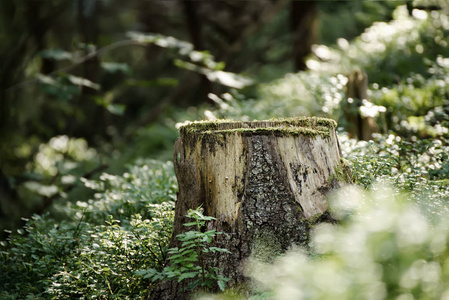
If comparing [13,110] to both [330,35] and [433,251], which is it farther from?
[330,35]

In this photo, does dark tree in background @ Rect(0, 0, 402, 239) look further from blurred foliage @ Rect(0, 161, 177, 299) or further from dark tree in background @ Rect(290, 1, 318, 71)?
blurred foliage @ Rect(0, 161, 177, 299)

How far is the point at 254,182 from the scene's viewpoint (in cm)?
290

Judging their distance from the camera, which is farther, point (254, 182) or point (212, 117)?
point (212, 117)

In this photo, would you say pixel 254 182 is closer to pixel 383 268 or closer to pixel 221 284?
pixel 221 284

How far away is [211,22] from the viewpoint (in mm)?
11430

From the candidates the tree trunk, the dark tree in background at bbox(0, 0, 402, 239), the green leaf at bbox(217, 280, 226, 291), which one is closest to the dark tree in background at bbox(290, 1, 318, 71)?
the dark tree in background at bbox(0, 0, 402, 239)

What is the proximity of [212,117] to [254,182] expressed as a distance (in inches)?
43.7

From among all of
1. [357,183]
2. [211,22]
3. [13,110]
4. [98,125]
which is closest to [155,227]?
[357,183]

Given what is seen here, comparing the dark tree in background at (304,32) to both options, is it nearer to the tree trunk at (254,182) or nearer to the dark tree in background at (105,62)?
the dark tree in background at (105,62)

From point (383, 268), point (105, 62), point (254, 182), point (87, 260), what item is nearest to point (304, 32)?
point (105, 62)

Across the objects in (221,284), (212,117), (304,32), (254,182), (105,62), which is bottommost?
(221,284)

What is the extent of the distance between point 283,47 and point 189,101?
3.59 m

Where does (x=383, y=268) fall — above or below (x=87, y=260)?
below

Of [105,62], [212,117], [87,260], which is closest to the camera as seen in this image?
[87,260]
